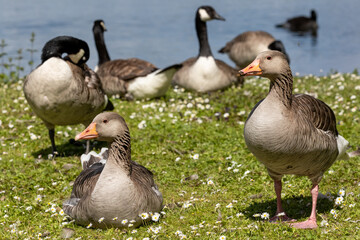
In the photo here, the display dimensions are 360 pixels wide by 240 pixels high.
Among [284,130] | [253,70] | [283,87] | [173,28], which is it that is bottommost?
[173,28]

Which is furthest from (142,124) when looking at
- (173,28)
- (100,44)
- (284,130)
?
(173,28)

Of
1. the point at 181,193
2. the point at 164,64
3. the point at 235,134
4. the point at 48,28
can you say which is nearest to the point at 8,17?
the point at 48,28

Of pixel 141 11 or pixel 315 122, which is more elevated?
pixel 315 122

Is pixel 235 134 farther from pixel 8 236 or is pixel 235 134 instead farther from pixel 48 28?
pixel 48 28

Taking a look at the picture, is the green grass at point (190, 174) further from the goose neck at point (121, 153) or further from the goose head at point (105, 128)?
the goose head at point (105, 128)

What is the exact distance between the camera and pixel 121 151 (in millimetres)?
6484

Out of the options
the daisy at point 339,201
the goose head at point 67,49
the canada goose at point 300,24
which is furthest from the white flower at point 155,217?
the canada goose at point 300,24

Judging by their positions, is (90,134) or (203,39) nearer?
(90,134)

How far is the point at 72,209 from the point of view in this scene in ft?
22.0

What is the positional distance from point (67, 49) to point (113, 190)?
13.9ft

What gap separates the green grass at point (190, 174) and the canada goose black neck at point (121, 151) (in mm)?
838

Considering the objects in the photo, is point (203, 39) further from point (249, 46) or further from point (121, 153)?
point (121, 153)

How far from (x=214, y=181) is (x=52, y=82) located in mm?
3282

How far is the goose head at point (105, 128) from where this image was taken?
6.38 metres
